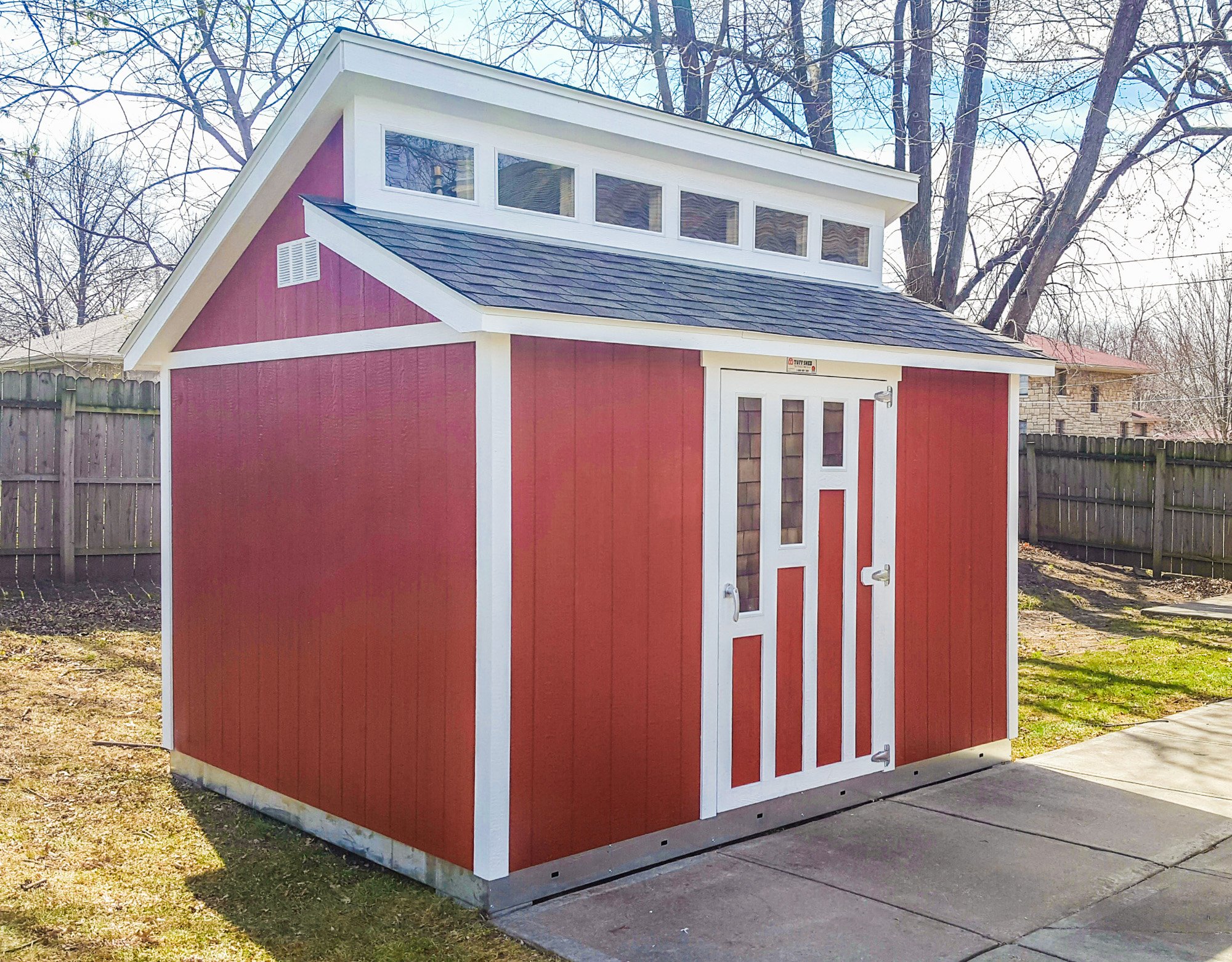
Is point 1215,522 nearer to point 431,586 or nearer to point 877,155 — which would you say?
point 877,155

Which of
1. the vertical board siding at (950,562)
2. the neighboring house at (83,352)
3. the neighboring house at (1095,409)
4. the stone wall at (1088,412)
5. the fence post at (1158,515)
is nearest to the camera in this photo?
the vertical board siding at (950,562)

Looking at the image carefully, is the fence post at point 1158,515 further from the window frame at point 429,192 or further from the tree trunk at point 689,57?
the window frame at point 429,192

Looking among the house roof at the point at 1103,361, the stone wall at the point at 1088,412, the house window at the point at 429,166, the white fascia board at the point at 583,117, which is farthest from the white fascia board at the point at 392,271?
the stone wall at the point at 1088,412

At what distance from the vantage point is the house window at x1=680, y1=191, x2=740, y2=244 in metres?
6.38

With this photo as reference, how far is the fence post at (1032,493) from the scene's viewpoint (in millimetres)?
15820

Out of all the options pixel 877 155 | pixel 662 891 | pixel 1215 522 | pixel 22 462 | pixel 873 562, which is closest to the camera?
pixel 662 891

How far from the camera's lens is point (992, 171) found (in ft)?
47.4

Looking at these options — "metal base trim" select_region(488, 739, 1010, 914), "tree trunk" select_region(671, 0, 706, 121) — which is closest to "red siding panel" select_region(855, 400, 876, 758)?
"metal base trim" select_region(488, 739, 1010, 914)

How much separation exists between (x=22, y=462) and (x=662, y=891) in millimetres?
8289

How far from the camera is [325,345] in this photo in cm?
528

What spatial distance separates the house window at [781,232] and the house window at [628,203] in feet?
2.49

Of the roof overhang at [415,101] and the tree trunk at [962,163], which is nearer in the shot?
the roof overhang at [415,101]

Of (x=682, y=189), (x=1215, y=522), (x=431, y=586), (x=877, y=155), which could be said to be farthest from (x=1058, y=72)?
(x=431, y=586)

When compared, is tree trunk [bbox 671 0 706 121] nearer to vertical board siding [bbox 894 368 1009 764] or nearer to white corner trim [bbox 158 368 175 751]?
vertical board siding [bbox 894 368 1009 764]
